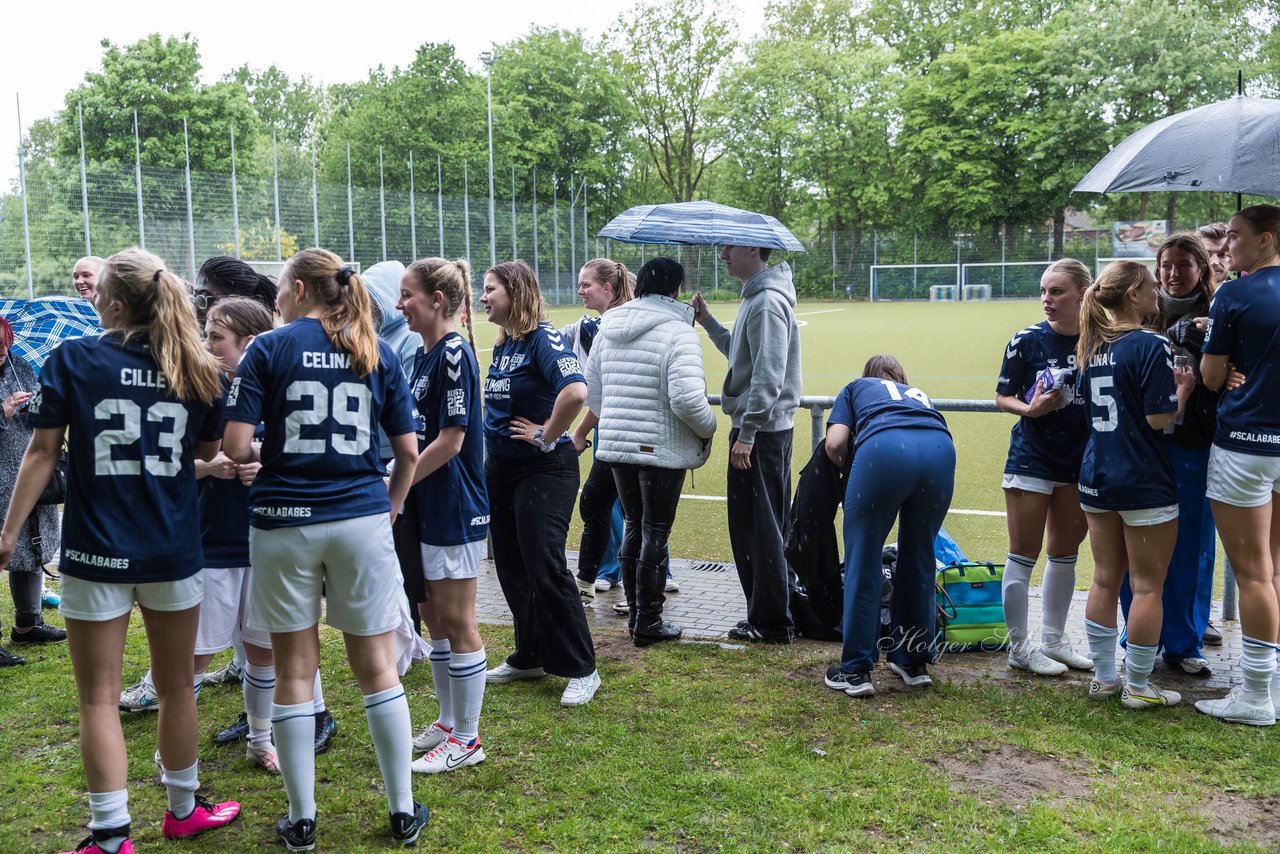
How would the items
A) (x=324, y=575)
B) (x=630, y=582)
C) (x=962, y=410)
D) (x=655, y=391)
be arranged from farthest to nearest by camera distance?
(x=962, y=410) < (x=630, y=582) < (x=655, y=391) < (x=324, y=575)

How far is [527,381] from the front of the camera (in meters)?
4.62

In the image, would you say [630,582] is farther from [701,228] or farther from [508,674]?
[701,228]

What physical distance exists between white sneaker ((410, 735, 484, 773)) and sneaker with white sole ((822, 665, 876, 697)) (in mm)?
1673

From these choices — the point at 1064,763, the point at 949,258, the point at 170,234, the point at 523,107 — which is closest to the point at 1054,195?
the point at 949,258

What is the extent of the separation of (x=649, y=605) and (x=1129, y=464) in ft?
7.89

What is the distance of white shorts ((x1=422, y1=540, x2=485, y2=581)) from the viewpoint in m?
3.93

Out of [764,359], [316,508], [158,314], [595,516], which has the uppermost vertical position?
[158,314]

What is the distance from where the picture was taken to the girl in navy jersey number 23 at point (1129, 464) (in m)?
4.30

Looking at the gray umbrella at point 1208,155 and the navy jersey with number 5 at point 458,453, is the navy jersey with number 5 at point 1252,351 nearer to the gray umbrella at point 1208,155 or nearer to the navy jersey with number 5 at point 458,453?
the gray umbrella at point 1208,155

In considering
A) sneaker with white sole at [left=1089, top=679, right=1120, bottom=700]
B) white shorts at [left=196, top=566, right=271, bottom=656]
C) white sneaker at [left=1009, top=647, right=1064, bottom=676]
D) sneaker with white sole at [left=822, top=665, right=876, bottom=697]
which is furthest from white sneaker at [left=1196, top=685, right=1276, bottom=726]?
white shorts at [left=196, top=566, right=271, bottom=656]

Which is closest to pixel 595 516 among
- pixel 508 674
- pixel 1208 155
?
pixel 508 674

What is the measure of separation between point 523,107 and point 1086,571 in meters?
53.2

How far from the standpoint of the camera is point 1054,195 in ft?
159

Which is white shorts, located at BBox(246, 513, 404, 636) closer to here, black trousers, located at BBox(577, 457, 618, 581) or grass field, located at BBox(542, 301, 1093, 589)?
black trousers, located at BBox(577, 457, 618, 581)
